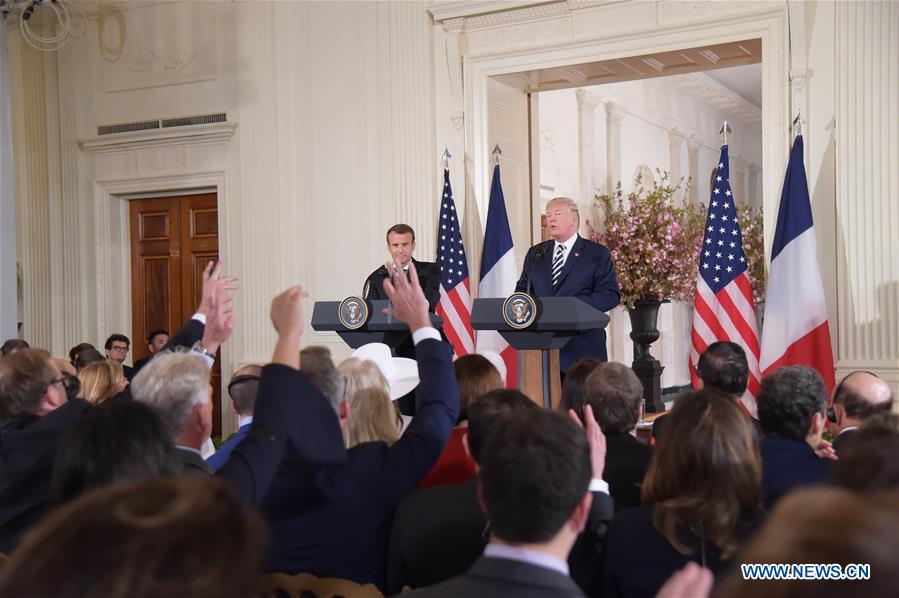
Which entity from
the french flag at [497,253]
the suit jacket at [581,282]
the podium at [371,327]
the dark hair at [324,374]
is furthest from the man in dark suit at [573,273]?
the dark hair at [324,374]

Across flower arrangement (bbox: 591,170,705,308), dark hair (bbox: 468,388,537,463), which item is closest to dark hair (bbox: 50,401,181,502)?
dark hair (bbox: 468,388,537,463)

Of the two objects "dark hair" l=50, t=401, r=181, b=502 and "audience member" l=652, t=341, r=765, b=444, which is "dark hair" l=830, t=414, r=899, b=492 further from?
"audience member" l=652, t=341, r=765, b=444

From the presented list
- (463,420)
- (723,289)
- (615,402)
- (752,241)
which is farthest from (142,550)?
(752,241)

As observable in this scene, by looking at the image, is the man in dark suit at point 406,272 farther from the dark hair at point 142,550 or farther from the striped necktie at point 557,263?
the dark hair at point 142,550

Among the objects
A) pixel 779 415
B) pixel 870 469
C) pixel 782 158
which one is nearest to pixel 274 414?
pixel 870 469

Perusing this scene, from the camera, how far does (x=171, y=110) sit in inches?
335

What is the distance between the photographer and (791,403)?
272cm

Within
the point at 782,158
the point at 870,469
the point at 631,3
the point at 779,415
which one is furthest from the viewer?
the point at 631,3

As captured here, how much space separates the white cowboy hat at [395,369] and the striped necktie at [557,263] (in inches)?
48.5

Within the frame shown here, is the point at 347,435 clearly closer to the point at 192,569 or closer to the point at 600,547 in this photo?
the point at 600,547

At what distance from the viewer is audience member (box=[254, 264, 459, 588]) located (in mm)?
2297

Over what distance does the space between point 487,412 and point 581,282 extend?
3110 mm

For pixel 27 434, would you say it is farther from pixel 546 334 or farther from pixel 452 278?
pixel 452 278

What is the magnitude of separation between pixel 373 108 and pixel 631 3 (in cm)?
215
